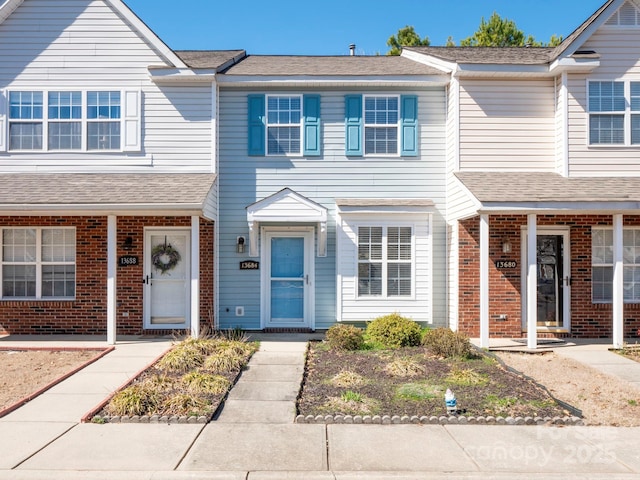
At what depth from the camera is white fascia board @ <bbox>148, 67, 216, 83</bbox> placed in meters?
11.6

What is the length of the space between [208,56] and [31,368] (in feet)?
29.2

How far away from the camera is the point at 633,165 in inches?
449

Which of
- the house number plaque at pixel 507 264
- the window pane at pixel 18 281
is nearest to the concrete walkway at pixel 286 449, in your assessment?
the house number plaque at pixel 507 264

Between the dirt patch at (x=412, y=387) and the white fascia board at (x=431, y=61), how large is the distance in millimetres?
6457

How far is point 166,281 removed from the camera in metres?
11.8

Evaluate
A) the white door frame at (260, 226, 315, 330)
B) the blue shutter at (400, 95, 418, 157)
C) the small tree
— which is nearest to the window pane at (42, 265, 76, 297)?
the white door frame at (260, 226, 315, 330)

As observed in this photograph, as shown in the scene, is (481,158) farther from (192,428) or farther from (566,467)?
(192,428)

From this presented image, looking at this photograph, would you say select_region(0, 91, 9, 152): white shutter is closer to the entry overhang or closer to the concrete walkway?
the entry overhang

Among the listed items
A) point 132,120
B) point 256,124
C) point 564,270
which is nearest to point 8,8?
point 132,120

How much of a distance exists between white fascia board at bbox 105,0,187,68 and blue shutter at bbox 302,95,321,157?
289cm

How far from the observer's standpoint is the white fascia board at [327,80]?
11781 mm

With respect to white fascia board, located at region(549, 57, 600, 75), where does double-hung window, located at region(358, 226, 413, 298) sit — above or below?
below

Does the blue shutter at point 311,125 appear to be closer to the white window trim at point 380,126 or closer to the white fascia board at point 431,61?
the white window trim at point 380,126

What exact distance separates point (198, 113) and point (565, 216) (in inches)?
337
